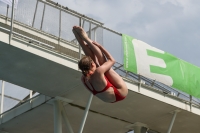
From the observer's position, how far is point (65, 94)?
19.9 meters

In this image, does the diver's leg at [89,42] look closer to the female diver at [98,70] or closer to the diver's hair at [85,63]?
the female diver at [98,70]

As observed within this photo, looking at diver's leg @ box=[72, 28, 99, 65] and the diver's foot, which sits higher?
the diver's foot

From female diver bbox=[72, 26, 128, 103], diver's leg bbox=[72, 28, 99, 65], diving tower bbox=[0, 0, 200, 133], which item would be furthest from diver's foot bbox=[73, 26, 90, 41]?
diving tower bbox=[0, 0, 200, 133]

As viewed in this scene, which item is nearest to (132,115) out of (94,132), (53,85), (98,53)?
(94,132)

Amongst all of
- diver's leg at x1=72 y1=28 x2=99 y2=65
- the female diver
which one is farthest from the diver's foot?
diver's leg at x1=72 y1=28 x2=99 y2=65

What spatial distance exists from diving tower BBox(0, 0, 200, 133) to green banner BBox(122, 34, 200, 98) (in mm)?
440

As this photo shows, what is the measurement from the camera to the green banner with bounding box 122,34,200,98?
1902 cm

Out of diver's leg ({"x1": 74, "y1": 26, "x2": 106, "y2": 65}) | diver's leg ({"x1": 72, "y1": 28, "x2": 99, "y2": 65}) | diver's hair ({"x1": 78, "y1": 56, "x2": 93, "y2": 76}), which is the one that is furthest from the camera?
diver's leg ({"x1": 72, "y1": 28, "x2": 99, "y2": 65})

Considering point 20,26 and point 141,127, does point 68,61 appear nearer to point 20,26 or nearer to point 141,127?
point 20,26

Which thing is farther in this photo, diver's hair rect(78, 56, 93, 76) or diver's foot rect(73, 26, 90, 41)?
diver's foot rect(73, 26, 90, 41)

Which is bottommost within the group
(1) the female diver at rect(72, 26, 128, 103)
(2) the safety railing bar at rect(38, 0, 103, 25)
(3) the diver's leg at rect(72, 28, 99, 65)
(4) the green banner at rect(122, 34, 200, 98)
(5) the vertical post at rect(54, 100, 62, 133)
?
(1) the female diver at rect(72, 26, 128, 103)

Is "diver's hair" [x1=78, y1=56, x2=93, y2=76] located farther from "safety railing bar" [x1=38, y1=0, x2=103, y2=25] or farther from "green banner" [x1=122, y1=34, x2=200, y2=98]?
"green banner" [x1=122, y1=34, x2=200, y2=98]

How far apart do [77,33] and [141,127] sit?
14.1 meters

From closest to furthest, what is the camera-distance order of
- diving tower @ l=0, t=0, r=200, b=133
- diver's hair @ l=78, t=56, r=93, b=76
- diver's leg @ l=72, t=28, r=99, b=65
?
1. diver's hair @ l=78, t=56, r=93, b=76
2. diver's leg @ l=72, t=28, r=99, b=65
3. diving tower @ l=0, t=0, r=200, b=133
